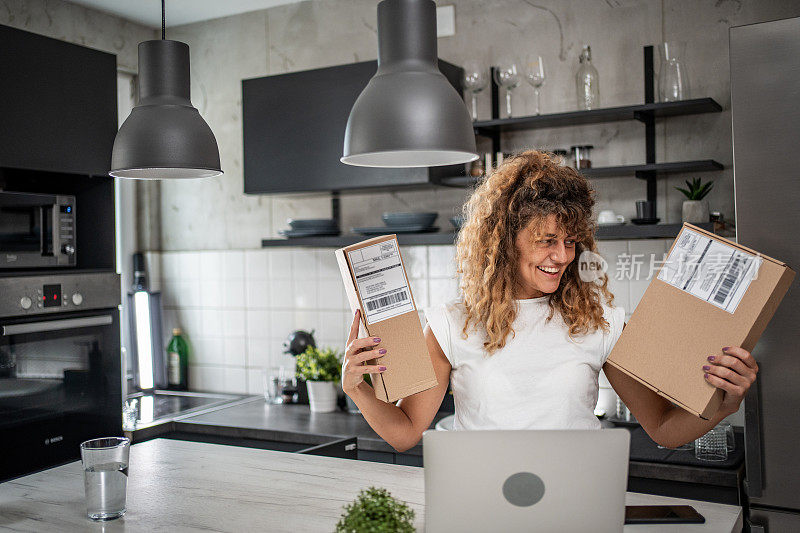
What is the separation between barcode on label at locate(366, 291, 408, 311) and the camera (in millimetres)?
1521

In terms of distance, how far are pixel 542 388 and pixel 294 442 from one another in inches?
63.8

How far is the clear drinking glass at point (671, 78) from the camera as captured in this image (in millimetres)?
2793

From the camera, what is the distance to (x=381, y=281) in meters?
1.51

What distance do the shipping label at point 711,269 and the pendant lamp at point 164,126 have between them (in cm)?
124

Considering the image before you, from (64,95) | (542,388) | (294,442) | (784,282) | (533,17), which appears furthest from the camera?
(533,17)

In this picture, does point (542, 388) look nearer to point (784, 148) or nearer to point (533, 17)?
point (784, 148)

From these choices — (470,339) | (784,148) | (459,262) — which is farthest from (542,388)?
(784,148)

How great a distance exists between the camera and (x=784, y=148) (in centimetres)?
220

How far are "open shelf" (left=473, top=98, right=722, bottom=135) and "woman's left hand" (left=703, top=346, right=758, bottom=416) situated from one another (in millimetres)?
1569

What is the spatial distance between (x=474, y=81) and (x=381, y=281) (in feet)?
6.13

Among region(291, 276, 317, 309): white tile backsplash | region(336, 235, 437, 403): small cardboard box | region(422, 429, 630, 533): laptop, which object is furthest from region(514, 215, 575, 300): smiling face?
region(291, 276, 317, 309): white tile backsplash

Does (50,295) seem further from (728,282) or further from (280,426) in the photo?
(728,282)

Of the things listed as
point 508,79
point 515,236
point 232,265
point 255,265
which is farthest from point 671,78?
point 232,265

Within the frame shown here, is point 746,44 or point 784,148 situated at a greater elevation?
point 746,44
